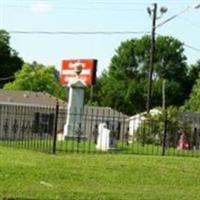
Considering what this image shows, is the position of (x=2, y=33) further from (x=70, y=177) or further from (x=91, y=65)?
(x=70, y=177)

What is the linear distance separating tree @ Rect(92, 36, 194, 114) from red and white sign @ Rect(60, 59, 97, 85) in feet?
149

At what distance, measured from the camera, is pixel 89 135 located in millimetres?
33406

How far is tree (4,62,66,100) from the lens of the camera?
9088 cm

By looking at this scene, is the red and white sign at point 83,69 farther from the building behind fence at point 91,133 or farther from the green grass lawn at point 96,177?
the green grass lawn at point 96,177

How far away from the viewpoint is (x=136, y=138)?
4134 cm

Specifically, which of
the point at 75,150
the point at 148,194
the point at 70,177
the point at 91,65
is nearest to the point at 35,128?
the point at 75,150

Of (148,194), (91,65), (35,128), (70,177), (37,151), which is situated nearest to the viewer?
(148,194)

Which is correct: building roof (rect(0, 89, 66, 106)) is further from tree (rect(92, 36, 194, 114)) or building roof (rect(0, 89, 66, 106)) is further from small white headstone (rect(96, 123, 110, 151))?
small white headstone (rect(96, 123, 110, 151))

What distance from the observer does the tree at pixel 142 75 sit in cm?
9531

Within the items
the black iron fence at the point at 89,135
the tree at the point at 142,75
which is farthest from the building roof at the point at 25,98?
the black iron fence at the point at 89,135

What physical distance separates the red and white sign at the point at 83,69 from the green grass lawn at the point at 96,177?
1076 inches

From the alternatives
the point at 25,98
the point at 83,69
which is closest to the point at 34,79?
the point at 25,98

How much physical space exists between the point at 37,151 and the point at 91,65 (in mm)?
26613

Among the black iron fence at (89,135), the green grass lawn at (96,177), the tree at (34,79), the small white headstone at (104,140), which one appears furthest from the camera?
the tree at (34,79)
